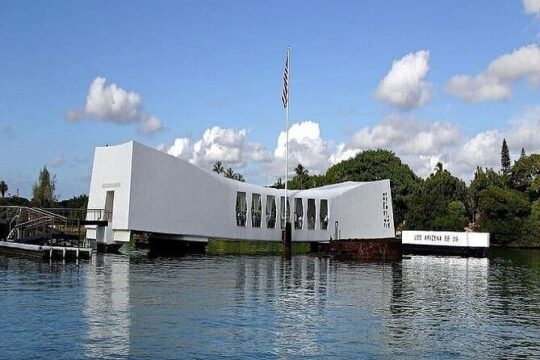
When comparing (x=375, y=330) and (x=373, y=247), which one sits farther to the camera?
(x=373, y=247)

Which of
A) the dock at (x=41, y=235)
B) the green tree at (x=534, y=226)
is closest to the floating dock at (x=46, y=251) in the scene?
the dock at (x=41, y=235)

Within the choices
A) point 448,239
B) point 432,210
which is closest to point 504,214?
point 432,210

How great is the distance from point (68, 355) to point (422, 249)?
6635cm

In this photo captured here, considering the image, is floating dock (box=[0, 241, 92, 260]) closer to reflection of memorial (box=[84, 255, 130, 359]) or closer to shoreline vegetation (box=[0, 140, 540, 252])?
reflection of memorial (box=[84, 255, 130, 359])

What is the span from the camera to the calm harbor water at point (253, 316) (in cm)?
1528

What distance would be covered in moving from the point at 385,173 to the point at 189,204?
5803 centimetres

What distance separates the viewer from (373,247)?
51656 millimetres

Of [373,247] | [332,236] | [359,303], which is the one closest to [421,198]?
[332,236]

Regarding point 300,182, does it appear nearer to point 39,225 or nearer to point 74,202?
point 74,202

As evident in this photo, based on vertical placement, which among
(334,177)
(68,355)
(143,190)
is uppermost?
(334,177)

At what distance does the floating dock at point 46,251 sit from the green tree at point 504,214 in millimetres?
75200

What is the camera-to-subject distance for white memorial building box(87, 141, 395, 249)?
1992 inches

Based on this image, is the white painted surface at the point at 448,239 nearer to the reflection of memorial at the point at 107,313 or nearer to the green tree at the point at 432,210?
the green tree at the point at 432,210

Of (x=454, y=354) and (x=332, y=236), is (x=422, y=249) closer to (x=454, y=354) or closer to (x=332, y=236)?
(x=332, y=236)
